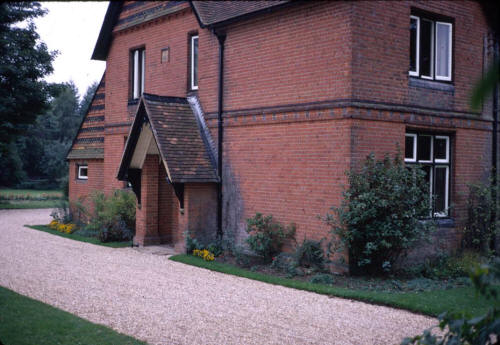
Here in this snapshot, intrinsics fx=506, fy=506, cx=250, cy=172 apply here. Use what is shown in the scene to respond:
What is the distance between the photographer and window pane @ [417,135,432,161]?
39.3ft

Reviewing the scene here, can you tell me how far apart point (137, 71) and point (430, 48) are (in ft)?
32.2

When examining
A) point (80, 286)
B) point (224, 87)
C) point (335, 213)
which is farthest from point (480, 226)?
point (80, 286)

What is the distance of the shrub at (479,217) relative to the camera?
40.4ft

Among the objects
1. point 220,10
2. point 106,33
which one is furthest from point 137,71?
point 220,10

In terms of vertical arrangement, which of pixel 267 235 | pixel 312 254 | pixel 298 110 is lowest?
pixel 312 254

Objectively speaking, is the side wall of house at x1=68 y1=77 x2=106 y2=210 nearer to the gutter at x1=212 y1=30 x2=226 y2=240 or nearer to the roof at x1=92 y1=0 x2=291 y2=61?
the roof at x1=92 y1=0 x2=291 y2=61

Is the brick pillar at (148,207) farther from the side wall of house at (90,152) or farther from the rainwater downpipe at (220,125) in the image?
the side wall of house at (90,152)

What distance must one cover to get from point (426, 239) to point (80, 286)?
694cm

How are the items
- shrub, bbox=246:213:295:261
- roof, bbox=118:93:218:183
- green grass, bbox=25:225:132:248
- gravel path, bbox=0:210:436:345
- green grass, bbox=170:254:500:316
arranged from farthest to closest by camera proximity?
A: green grass, bbox=25:225:132:248
roof, bbox=118:93:218:183
shrub, bbox=246:213:295:261
green grass, bbox=170:254:500:316
gravel path, bbox=0:210:436:345

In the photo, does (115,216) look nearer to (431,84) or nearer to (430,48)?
(431,84)

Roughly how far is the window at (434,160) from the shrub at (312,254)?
2905 mm

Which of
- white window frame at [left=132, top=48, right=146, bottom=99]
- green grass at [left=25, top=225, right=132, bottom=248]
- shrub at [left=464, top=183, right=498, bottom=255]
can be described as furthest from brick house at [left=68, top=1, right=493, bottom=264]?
white window frame at [left=132, top=48, right=146, bottom=99]

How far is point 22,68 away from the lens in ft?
64.3

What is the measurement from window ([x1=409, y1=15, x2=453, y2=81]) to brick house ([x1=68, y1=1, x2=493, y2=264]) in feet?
0.11
